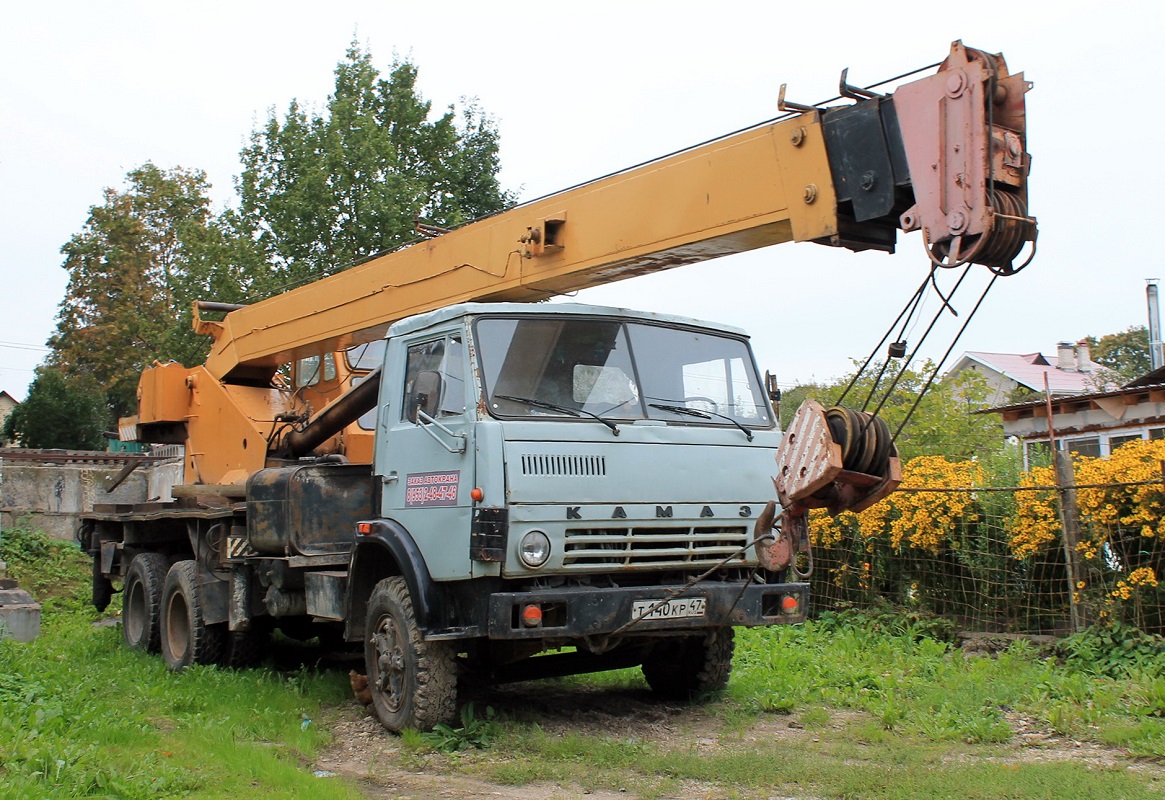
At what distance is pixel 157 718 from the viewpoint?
736cm

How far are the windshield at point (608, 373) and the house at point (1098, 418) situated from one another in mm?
10213

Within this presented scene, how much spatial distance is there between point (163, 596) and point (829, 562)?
6.19 m

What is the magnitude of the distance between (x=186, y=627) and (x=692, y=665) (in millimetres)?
4676

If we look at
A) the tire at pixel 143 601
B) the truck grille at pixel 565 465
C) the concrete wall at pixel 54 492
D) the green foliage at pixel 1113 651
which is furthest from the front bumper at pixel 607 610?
the concrete wall at pixel 54 492

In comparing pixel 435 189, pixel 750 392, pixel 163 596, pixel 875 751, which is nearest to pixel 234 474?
pixel 163 596

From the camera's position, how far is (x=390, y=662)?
276 inches

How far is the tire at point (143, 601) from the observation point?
10.4m

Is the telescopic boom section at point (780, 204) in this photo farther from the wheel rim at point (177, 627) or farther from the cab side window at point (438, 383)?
the wheel rim at point (177, 627)

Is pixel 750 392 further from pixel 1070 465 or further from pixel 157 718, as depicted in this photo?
pixel 157 718

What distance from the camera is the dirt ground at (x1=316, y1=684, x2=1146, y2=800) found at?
5.73 m

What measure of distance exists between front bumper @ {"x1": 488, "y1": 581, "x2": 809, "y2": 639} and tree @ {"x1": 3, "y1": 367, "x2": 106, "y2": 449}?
1382 inches

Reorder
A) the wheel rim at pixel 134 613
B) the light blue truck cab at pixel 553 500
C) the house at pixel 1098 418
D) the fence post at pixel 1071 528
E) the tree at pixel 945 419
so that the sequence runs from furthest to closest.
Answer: the house at pixel 1098 418 → the tree at pixel 945 419 → the wheel rim at pixel 134 613 → the fence post at pixel 1071 528 → the light blue truck cab at pixel 553 500

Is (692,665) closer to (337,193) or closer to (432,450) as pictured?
(432,450)

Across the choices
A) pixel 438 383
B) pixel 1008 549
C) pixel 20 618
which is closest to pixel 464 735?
pixel 438 383
